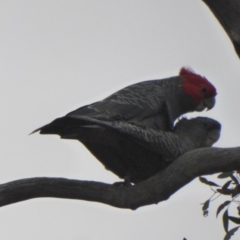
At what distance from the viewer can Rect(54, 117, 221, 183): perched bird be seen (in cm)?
455

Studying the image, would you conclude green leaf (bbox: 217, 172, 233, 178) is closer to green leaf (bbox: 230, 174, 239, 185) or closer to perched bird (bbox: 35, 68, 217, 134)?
green leaf (bbox: 230, 174, 239, 185)

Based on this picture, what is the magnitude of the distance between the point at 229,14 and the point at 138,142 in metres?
1.23

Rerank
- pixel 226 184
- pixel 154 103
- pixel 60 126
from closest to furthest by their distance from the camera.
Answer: pixel 60 126 → pixel 226 184 → pixel 154 103

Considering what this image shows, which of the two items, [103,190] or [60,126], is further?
[60,126]

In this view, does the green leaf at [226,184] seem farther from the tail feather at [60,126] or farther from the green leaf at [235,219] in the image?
the tail feather at [60,126]

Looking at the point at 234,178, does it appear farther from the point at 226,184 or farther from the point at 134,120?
the point at 134,120

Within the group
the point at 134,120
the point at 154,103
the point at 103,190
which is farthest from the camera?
the point at 154,103

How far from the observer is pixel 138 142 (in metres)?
4.67

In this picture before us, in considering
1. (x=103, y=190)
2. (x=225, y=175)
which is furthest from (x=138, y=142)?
(x=225, y=175)

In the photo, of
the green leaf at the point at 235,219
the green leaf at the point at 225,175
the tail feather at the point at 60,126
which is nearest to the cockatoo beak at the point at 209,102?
the green leaf at the point at 225,175

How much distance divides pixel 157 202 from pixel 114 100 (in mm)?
924

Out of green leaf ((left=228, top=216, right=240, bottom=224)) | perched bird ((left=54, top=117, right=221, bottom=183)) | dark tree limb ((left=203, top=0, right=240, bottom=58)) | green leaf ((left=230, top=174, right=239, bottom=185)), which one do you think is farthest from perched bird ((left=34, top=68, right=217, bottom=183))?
dark tree limb ((left=203, top=0, right=240, bottom=58))

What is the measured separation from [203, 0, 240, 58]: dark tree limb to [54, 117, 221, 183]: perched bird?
1.09 m

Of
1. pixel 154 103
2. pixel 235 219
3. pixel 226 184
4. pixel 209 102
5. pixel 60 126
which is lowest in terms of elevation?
pixel 235 219
